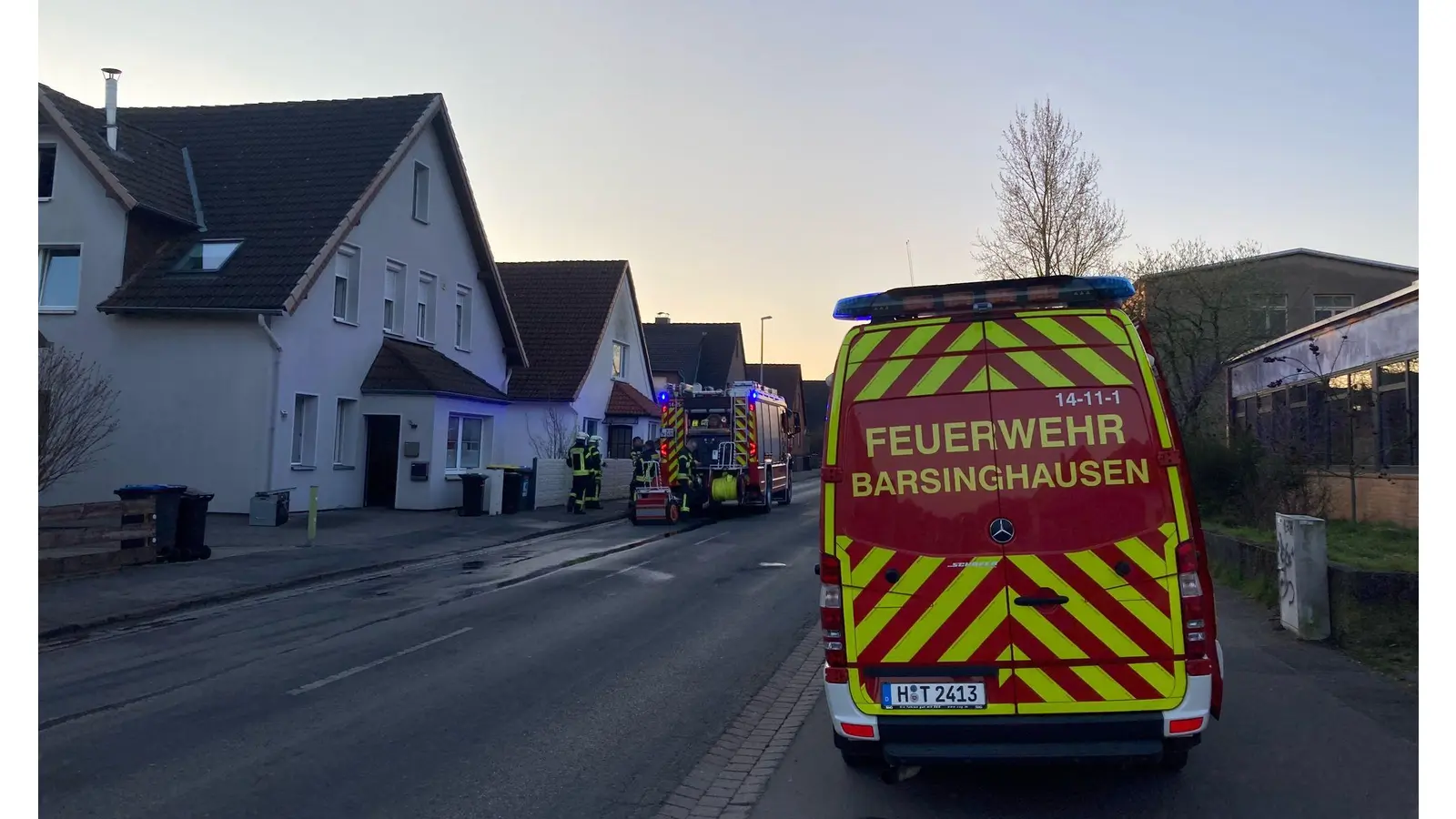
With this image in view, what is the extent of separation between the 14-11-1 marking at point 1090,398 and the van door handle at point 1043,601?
95 cm

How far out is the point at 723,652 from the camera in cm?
988

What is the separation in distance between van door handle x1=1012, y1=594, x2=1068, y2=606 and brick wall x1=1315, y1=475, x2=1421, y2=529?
12620mm

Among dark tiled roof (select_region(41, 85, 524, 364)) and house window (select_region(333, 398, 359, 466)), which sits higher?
dark tiled roof (select_region(41, 85, 524, 364))

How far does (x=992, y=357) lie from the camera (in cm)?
558

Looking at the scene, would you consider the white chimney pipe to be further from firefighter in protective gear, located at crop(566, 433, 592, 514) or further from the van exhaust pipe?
the van exhaust pipe

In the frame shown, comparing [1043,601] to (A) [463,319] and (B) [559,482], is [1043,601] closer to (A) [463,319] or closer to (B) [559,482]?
(B) [559,482]

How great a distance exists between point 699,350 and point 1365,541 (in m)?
55.8

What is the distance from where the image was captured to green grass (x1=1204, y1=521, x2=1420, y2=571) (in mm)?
9984

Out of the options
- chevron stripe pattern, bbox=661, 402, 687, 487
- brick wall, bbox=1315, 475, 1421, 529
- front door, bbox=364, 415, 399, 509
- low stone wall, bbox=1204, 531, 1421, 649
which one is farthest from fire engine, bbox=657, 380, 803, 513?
low stone wall, bbox=1204, 531, 1421, 649

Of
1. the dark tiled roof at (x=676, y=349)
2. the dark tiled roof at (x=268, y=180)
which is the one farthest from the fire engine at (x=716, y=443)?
the dark tiled roof at (x=676, y=349)

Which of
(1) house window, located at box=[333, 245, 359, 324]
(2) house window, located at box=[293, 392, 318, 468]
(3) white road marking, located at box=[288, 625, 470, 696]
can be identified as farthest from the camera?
(1) house window, located at box=[333, 245, 359, 324]

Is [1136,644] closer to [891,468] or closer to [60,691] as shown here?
[891,468]

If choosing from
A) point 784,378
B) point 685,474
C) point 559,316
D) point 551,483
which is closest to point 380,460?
point 551,483

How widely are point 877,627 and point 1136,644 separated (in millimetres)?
1238
